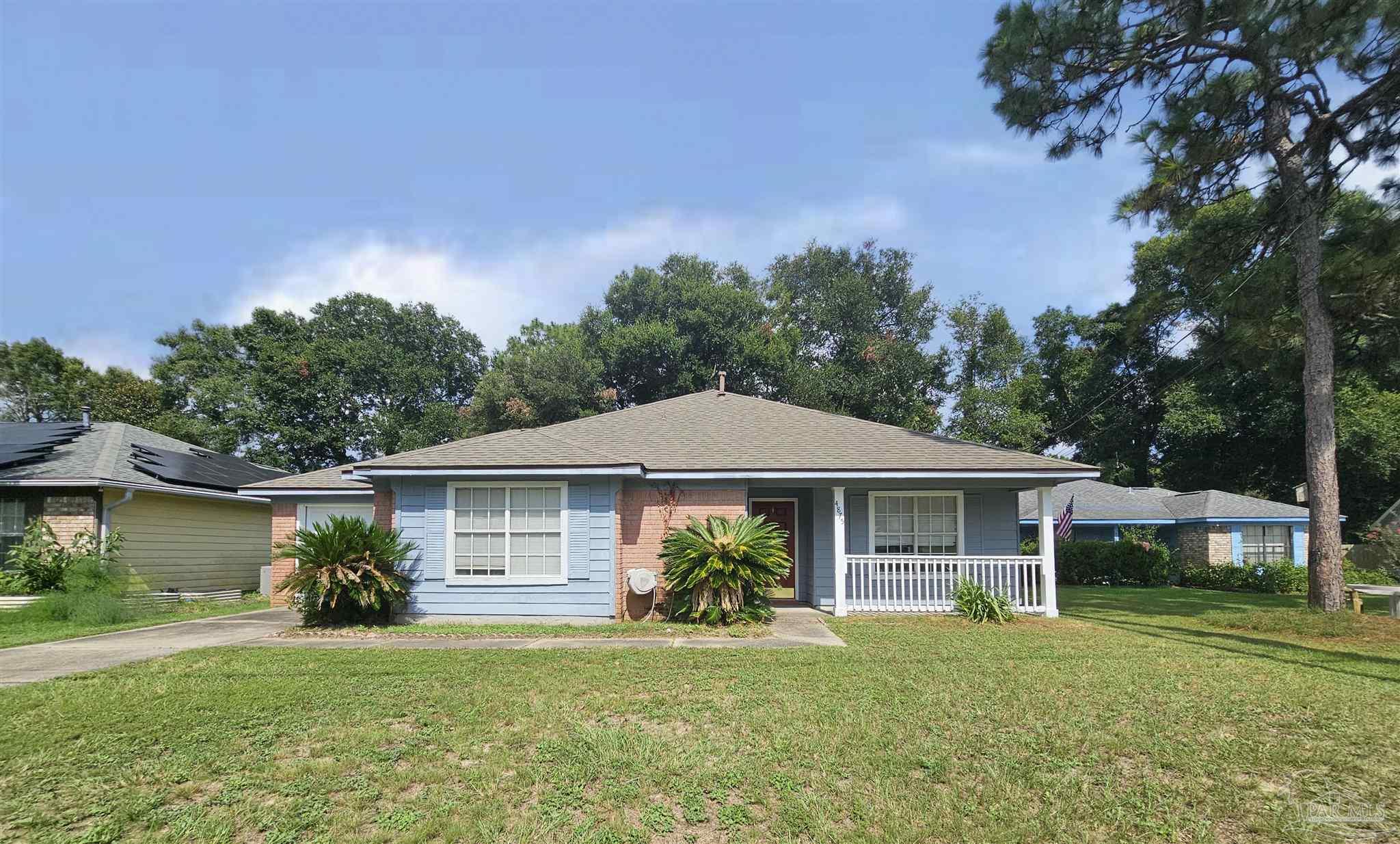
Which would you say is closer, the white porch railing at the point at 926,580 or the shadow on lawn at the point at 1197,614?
the shadow on lawn at the point at 1197,614

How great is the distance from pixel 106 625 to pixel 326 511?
418 centimetres

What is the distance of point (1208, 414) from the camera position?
28672mm

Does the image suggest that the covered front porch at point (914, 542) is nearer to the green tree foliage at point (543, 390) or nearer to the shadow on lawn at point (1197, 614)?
the shadow on lawn at point (1197, 614)

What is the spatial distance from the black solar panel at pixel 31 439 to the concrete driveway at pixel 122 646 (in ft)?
22.0

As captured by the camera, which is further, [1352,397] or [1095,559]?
[1352,397]

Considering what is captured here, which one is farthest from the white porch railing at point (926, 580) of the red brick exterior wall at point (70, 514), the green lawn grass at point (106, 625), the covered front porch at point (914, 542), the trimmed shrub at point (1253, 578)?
the red brick exterior wall at point (70, 514)

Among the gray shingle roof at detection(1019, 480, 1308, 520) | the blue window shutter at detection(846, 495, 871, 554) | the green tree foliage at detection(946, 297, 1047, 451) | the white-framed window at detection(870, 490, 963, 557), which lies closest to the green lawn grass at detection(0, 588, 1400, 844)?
the white-framed window at detection(870, 490, 963, 557)

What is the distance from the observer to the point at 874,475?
40.7 ft

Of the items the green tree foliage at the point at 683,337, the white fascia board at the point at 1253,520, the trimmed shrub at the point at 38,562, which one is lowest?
the trimmed shrub at the point at 38,562

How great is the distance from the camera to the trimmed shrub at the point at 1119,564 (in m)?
22.3

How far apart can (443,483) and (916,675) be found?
798 cm

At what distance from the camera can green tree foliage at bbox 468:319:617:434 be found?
3191 centimetres

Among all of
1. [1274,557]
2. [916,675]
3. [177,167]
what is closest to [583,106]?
[177,167]

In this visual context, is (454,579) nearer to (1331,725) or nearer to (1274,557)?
(1331,725)
